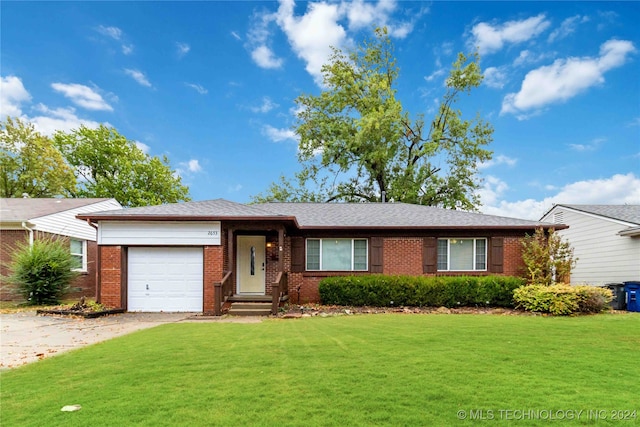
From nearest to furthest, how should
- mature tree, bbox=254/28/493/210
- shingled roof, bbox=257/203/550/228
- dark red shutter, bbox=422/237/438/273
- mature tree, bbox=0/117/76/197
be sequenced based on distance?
shingled roof, bbox=257/203/550/228
dark red shutter, bbox=422/237/438/273
mature tree, bbox=254/28/493/210
mature tree, bbox=0/117/76/197

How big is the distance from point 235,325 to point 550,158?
17637 millimetres

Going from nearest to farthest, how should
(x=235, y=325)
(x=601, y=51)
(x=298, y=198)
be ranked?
1. (x=235, y=325)
2. (x=601, y=51)
3. (x=298, y=198)

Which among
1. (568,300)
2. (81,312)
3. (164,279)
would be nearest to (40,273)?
(81,312)

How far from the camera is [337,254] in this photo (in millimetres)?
13336

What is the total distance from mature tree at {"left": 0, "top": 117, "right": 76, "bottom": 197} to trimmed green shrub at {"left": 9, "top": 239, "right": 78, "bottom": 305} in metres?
17.9

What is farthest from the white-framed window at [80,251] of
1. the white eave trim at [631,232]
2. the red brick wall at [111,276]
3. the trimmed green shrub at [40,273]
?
the white eave trim at [631,232]

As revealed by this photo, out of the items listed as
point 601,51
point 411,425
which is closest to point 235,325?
point 411,425

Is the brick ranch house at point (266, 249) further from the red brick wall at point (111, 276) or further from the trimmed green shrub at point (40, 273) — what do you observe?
the trimmed green shrub at point (40, 273)

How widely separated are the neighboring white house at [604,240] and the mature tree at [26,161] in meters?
33.3

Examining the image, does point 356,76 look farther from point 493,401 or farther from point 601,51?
point 493,401

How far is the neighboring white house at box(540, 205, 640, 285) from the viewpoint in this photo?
12.9 m

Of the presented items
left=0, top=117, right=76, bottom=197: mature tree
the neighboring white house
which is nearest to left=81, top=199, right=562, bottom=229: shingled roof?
the neighboring white house

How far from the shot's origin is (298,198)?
2516 cm

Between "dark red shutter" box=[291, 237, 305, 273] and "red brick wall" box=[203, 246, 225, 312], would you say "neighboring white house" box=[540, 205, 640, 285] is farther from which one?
"red brick wall" box=[203, 246, 225, 312]
